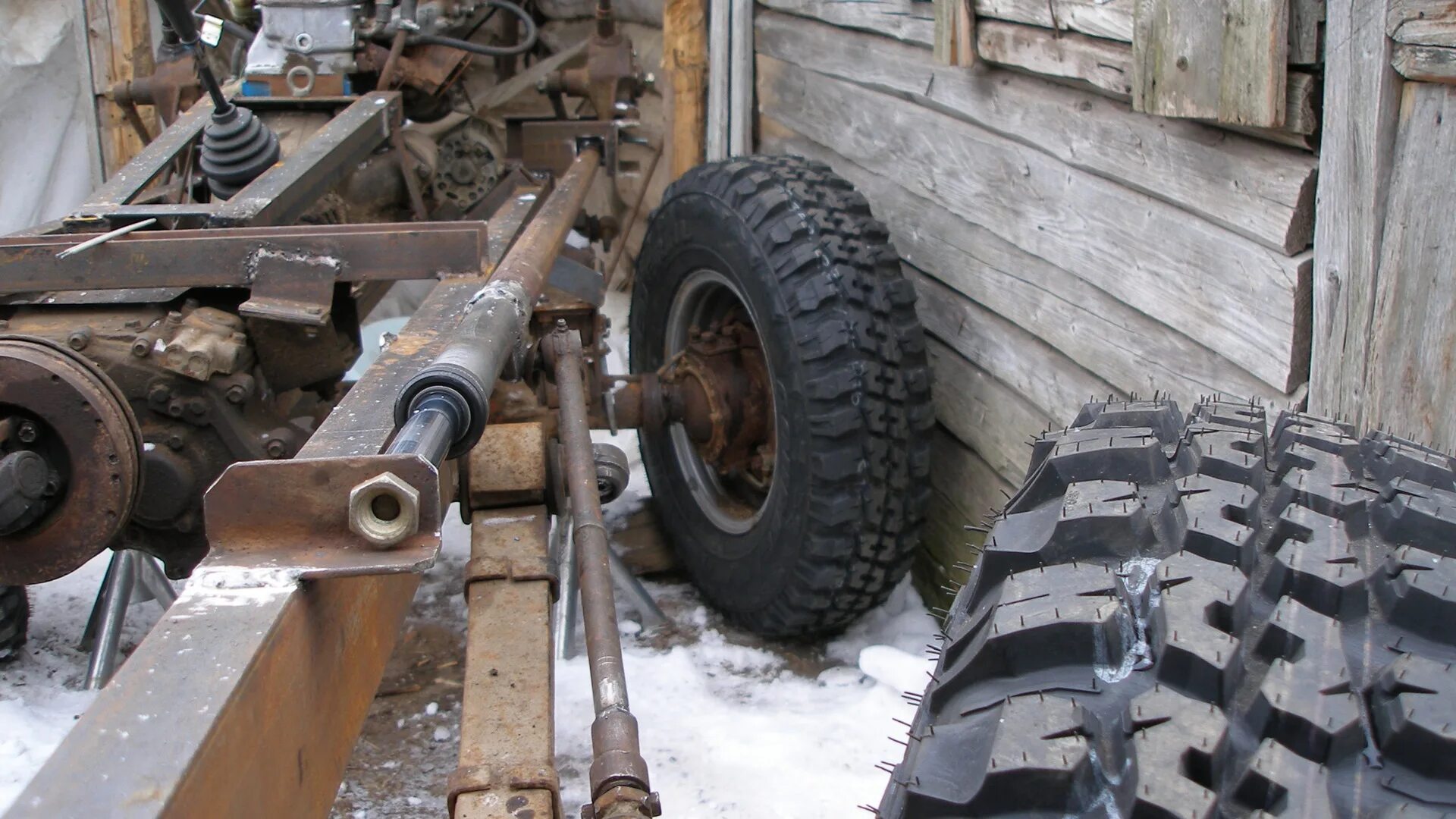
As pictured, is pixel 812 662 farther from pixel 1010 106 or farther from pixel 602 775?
pixel 602 775

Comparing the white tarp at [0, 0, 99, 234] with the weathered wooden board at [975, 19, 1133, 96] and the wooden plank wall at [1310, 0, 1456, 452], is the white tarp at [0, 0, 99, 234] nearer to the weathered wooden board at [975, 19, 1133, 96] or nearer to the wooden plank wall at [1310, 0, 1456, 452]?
the weathered wooden board at [975, 19, 1133, 96]

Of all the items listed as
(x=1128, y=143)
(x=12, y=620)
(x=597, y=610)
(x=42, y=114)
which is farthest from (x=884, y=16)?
(x=42, y=114)

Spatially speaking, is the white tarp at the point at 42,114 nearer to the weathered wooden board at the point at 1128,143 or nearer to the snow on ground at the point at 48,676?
the snow on ground at the point at 48,676

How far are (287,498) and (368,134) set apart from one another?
238cm

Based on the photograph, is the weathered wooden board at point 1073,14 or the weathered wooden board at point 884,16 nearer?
the weathered wooden board at point 1073,14

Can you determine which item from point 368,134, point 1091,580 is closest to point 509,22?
point 368,134

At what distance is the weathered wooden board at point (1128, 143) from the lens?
6.66 ft

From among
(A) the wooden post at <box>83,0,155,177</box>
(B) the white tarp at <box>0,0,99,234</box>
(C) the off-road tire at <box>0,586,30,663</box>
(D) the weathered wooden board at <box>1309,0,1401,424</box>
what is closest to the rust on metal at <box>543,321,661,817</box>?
(D) the weathered wooden board at <box>1309,0,1401,424</box>

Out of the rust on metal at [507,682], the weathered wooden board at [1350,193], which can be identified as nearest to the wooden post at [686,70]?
the rust on metal at [507,682]

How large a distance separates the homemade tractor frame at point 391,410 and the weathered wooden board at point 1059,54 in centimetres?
58

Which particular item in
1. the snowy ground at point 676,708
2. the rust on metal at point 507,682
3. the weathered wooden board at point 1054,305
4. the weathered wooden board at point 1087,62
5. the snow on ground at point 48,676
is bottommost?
the snowy ground at point 676,708

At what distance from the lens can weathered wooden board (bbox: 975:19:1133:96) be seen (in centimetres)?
244

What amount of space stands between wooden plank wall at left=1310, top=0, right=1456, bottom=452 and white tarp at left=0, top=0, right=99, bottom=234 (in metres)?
5.96

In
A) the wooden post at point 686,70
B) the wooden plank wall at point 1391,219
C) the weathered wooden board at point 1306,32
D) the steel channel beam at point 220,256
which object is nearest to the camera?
the wooden plank wall at point 1391,219
